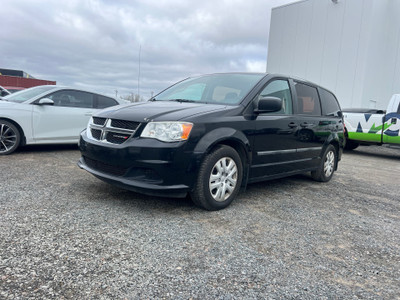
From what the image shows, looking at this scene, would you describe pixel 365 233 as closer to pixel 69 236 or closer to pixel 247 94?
pixel 247 94

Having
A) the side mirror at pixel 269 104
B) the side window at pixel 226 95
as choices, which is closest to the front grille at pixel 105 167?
the side window at pixel 226 95

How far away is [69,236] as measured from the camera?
8.32ft

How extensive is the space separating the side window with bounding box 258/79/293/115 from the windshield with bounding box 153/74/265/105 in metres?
0.18

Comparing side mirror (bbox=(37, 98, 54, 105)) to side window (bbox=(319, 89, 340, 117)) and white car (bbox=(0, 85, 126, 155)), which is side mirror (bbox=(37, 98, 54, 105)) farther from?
side window (bbox=(319, 89, 340, 117))

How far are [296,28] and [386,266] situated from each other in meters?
17.4

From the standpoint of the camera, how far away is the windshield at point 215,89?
3.85m

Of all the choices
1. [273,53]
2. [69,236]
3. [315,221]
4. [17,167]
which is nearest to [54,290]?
[69,236]

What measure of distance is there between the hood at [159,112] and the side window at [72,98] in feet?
10.7

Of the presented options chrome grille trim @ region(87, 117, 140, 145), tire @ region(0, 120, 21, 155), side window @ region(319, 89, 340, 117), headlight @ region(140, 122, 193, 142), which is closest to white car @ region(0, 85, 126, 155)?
tire @ region(0, 120, 21, 155)

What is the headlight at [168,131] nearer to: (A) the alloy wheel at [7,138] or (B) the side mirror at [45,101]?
(B) the side mirror at [45,101]

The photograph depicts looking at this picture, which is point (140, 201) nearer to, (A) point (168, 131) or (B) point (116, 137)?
(B) point (116, 137)

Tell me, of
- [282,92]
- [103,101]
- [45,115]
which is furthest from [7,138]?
[282,92]

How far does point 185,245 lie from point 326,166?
12.1 feet

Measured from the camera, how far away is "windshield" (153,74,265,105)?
385 cm
